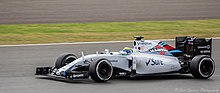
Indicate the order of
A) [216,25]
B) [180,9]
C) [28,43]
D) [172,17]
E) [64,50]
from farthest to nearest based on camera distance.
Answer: [180,9] → [172,17] → [216,25] → [28,43] → [64,50]

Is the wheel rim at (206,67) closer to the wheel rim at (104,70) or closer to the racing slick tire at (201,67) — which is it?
the racing slick tire at (201,67)

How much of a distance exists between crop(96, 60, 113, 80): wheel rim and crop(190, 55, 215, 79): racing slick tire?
184 centimetres

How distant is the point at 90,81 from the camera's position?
11547 millimetres

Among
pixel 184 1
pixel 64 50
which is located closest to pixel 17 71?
pixel 64 50

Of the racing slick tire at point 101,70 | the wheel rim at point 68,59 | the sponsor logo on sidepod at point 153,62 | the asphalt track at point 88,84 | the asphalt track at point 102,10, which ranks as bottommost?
the asphalt track at point 88,84

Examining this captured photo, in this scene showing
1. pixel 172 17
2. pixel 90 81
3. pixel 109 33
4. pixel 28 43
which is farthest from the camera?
pixel 172 17

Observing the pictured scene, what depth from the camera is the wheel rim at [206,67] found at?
12133 millimetres

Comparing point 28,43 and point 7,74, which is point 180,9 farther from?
point 7,74

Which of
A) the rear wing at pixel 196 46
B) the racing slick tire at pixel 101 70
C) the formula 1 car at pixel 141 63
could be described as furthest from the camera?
the rear wing at pixel 196 46

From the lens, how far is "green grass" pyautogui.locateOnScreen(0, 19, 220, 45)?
20.6 meters

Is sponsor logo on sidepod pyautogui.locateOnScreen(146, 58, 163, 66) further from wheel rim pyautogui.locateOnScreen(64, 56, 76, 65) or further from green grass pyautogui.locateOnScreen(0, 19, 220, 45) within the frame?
green grass pyautogui.locateOnScreen(0, 19, 220, 45)

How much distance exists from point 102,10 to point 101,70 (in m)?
17.4

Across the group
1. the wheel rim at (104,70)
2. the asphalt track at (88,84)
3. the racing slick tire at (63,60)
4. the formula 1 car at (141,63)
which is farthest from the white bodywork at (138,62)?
the racing slick tire at (63,60)

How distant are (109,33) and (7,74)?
9666mm
